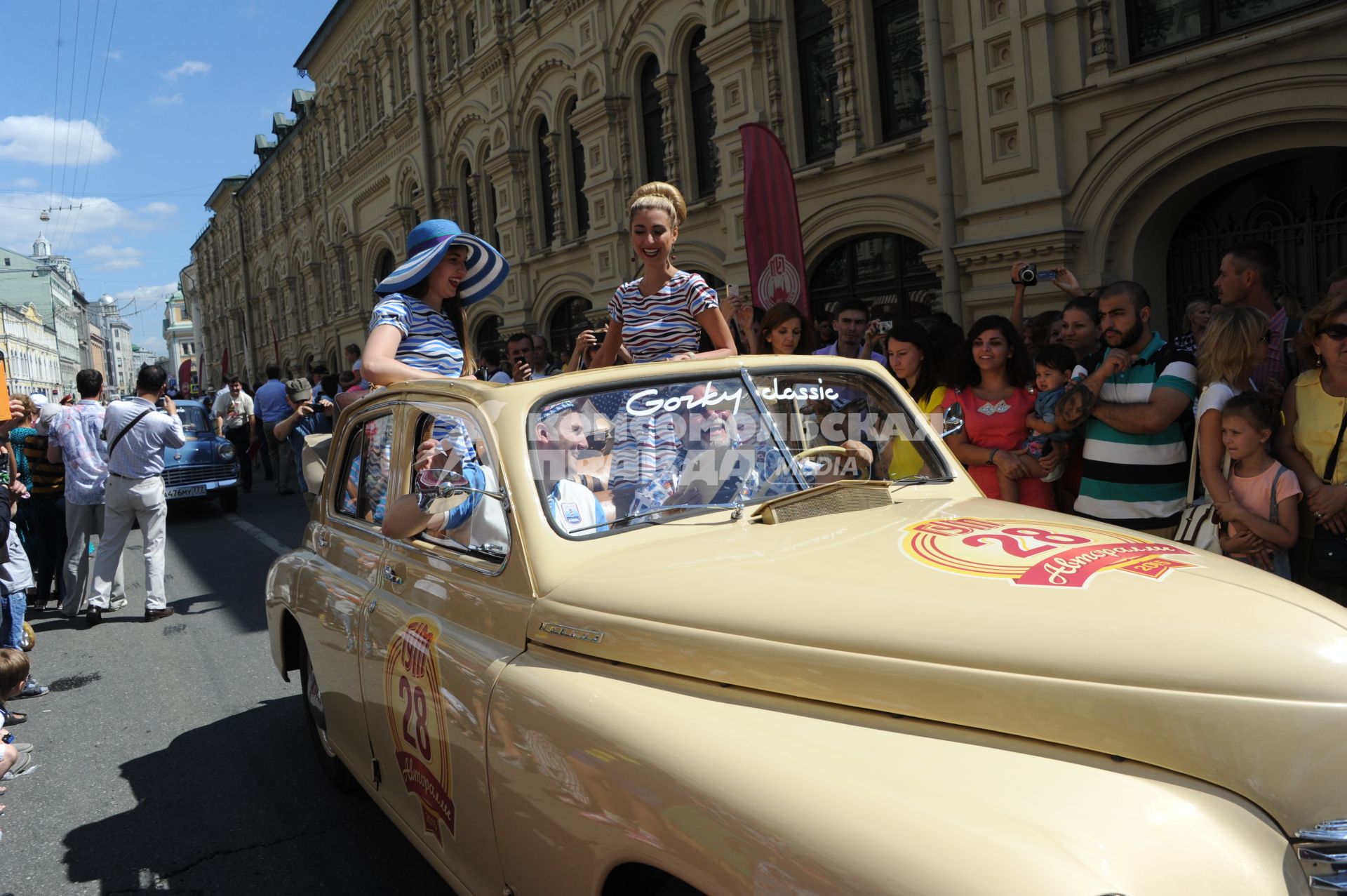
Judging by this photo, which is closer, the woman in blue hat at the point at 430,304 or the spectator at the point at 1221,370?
the woman in blue hat at the point at 430,304

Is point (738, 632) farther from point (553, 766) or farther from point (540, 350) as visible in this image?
point (540, 350)

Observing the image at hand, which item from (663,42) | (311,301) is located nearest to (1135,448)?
(663,42)

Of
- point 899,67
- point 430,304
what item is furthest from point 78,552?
point 899,67

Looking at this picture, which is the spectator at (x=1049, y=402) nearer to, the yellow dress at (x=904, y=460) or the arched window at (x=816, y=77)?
the yellow dress at (x=904, y=460)

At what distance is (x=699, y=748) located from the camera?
1797mm

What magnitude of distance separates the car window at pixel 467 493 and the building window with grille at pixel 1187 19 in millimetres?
7945

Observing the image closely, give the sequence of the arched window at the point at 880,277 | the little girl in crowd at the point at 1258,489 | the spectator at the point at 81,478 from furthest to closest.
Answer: the arched window at the point at 880,277 → the spectator at the point at 81,478 → the little girl in crowd at the point at 1258,489

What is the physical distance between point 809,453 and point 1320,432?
236cm

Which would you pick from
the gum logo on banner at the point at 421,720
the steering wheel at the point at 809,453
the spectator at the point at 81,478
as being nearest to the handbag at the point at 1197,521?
the steering wheel at the point at 809,453

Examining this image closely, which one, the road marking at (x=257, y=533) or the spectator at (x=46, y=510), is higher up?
the spectator at (x=46, y=510)

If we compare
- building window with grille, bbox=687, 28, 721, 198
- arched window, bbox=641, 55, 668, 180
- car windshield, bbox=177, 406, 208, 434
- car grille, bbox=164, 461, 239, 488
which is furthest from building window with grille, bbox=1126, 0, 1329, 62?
car windshield, bbox=177, 406, 208, 434

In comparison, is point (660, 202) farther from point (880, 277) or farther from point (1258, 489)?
point (880, 277)

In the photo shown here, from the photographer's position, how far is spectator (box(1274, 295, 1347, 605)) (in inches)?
145

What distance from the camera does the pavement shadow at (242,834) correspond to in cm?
348
